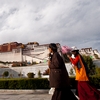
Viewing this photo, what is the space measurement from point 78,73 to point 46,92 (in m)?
3.85

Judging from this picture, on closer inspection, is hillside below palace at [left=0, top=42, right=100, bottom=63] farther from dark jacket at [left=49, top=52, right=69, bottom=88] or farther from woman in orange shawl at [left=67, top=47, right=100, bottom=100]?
dark jacket at [left=49, top=52, right=69, bottom=88]

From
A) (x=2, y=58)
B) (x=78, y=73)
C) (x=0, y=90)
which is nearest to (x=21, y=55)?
(x=2, y=58)

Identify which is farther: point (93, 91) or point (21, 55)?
point (21, 55)

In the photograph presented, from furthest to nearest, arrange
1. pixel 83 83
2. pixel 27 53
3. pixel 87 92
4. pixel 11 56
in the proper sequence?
1. pixel 27 53
2. pixel 11 56
3. pixel 83 83
4. pixel 87 92

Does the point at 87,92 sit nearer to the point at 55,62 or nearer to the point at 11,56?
the point at 55,62

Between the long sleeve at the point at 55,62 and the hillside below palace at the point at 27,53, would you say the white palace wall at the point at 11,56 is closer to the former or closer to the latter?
the hillside below palace at the point at 27,53

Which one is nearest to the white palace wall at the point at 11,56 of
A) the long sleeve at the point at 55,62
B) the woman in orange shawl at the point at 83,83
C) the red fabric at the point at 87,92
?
the woman in orange shawl at the point at 83,83

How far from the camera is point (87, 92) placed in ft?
16.1

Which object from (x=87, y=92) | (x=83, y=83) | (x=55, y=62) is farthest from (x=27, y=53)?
(x=55, y=62)

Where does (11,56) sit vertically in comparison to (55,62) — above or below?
above

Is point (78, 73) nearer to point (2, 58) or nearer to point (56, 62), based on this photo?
point (56, 62)

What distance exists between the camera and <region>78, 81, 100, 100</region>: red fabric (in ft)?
16.0

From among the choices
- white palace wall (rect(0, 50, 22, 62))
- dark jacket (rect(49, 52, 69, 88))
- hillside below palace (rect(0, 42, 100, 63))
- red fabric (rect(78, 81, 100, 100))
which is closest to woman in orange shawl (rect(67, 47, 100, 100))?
red fabric (rect(78, 81, 100, 100))

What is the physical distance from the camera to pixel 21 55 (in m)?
66.5
